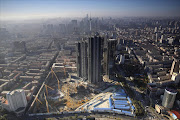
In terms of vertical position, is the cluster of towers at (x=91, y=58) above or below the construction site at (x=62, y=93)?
above

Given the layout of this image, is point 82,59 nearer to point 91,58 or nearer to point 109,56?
point 91,58

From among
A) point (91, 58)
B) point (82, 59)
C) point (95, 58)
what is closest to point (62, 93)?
point (82, 59)

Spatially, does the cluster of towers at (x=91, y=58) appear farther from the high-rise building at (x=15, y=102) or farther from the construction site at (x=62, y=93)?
the high-rise building at (x=15, y=102)

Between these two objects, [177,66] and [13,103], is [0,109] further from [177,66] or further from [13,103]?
[177,66]

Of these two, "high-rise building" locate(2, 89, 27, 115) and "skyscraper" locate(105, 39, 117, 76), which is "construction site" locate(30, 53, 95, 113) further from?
"skyscraper" locate(105, 39, 117, 76)

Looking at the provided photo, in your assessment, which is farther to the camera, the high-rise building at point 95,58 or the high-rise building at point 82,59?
the high-rise building at point 82,59

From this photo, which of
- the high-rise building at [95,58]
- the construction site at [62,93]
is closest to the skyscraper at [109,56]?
the high-rise building at [95,58]
